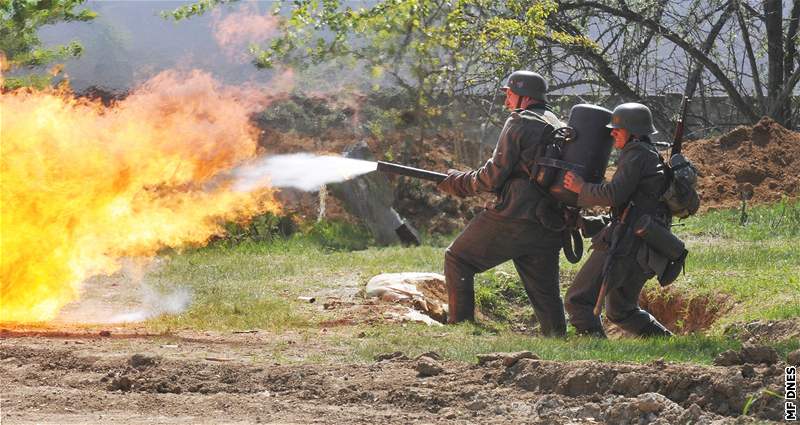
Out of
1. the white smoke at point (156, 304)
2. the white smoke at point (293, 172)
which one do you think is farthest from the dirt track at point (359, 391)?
the white smoke at point (293, 172)

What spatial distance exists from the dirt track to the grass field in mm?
841

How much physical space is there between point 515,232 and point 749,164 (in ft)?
32.0

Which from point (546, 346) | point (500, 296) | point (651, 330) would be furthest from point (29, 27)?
point (546, 346)

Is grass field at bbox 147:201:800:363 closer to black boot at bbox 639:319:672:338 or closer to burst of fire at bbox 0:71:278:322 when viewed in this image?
black boot at bbox 639:319:672:338

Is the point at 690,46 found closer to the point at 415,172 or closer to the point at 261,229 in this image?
the point at 261,229

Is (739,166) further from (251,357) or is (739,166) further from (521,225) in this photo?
(251,357)

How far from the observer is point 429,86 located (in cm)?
1938

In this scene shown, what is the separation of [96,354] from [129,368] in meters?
0.62

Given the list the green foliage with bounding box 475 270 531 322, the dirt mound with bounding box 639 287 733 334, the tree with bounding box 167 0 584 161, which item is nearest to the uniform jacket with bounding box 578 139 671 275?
the dirt mound with bounding box 639 287 733 334

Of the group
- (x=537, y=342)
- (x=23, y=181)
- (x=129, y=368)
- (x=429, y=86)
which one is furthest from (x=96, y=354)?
(x=429, y=86)

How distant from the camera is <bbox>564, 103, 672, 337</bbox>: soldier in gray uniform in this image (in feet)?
28.2

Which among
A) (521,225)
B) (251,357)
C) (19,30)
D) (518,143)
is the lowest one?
(251,357)

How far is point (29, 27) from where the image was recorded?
1498 centimetres

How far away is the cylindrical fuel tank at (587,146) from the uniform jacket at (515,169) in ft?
0.74
